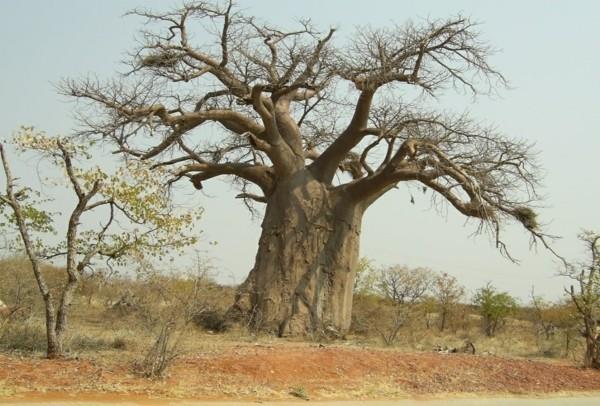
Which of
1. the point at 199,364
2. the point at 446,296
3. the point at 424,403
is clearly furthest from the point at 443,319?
the point at 199,364

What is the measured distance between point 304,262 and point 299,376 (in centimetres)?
406

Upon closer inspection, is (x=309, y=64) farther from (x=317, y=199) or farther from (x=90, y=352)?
(x=90, y=352)

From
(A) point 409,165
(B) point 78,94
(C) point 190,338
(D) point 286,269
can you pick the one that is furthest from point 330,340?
(B) point 78,94

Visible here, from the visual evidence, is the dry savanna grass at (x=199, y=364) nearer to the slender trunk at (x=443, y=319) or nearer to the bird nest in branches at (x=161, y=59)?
the bird nest in branches at (x=161, y=59)

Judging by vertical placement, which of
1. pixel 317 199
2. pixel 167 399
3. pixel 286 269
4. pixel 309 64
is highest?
pixel 309 64

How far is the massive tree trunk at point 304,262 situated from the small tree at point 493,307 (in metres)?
11.5

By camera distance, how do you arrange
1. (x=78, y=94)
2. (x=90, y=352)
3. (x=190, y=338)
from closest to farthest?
1. (x=90, y=352)
2. (x=190, y=338)
3. (x=78, y=94)

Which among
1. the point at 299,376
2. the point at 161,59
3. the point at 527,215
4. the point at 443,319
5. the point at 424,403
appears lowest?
the point at 424,403

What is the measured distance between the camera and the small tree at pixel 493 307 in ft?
74.4

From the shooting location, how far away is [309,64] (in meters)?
11.5

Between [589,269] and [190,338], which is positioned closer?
[190,338]

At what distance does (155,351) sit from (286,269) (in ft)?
15.5

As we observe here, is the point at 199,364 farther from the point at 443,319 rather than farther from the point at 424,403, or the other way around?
the point at 443,319

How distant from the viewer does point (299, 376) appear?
7.82m
